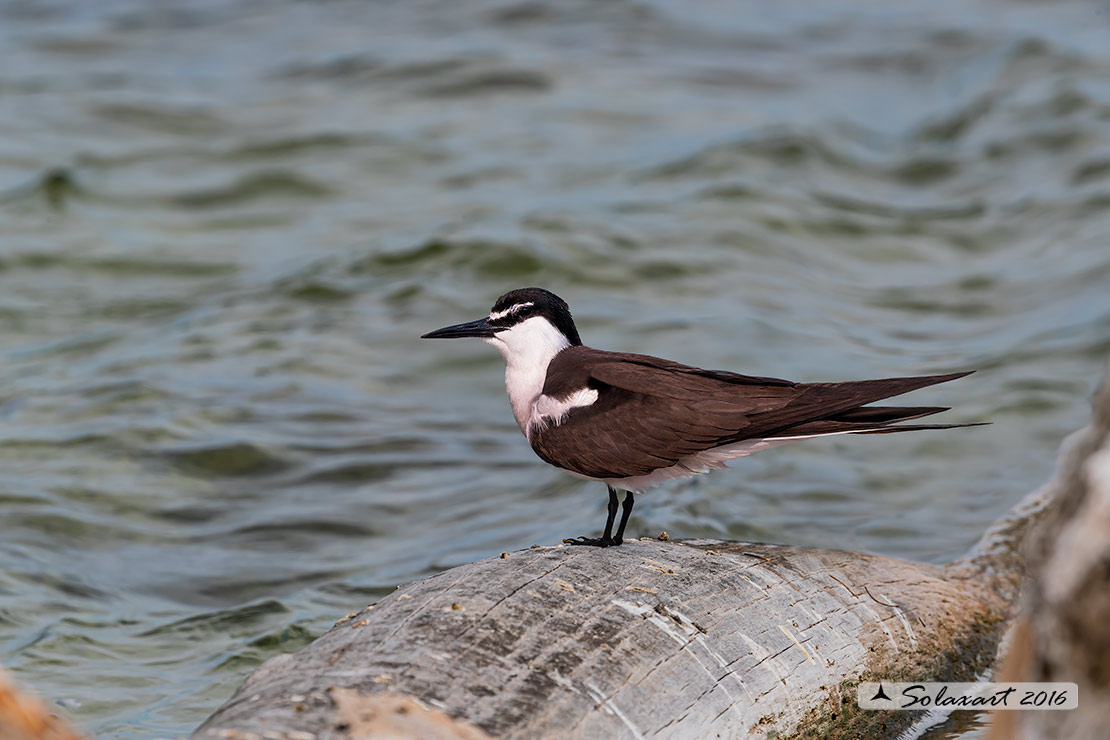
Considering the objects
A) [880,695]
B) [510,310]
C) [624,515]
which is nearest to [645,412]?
[624,515]

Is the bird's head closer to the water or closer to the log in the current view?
the log

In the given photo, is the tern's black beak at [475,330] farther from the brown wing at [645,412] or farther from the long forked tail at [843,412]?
the long forked tail at [843,412]

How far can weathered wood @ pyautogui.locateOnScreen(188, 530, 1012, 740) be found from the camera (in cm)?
371

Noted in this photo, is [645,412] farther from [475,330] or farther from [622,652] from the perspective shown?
[622,652]

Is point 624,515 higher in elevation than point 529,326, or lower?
lower

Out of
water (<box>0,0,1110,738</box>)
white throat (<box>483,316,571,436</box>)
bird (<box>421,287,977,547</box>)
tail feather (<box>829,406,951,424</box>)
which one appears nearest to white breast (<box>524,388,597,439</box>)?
bird (<box>421,287,977,547</box>)

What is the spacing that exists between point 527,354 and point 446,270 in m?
7.18

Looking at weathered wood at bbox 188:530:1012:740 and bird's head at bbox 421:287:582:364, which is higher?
bird's head at bbox 421:287:582:364

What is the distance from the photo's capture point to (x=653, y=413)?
15.7 ft

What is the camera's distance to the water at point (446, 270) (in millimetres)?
7926

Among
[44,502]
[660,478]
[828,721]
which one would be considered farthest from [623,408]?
[44,502]

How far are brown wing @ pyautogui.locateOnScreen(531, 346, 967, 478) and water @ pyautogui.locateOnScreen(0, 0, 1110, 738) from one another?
7.49 feet

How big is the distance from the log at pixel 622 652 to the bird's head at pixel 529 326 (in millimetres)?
844

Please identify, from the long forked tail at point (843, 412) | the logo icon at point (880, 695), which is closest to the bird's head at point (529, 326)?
the long forked tail at point (843, 412)
